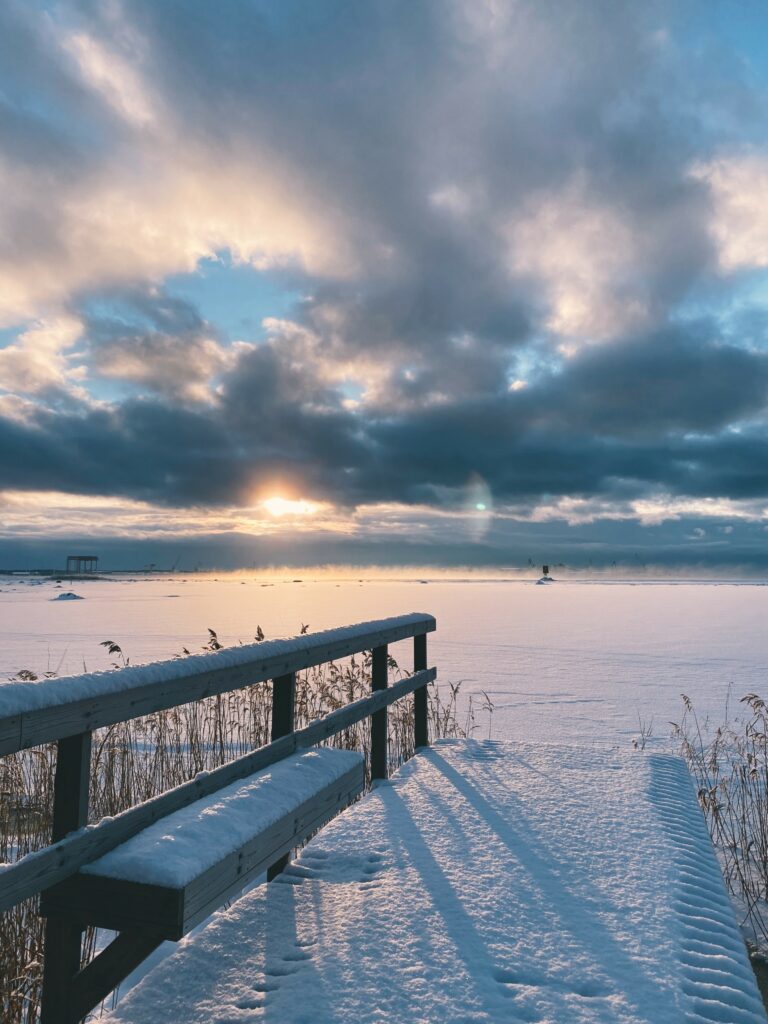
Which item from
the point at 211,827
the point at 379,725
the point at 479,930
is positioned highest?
the point at 211,827

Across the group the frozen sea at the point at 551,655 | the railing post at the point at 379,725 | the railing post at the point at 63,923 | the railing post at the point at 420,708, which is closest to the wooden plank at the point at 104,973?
the railing post at the point at 63,923

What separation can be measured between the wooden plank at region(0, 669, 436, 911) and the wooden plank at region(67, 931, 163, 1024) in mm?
330

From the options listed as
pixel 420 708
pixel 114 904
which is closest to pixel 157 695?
pixel 114 904

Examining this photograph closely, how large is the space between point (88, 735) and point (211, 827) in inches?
25.4

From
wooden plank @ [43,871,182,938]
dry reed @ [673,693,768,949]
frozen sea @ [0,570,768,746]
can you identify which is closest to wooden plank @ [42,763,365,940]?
wooden plank @ [43,871,182,938]

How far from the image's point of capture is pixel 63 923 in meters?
2.42

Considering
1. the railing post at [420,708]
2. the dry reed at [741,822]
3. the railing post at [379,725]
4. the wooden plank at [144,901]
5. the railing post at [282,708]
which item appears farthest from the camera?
the railing post at [420,708]

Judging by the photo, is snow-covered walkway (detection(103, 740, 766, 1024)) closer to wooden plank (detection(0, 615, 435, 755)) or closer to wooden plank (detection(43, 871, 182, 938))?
wooden plank (detection(43, 871, 182, 938))

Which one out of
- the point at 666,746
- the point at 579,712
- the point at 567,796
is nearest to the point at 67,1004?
the point at 567,796

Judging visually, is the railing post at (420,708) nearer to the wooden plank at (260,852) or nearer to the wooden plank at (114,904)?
the wooden plank at (260,852)

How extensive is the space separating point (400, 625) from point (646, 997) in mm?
3601

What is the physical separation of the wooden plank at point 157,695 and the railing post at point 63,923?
11cm

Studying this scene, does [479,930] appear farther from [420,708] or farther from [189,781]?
[420,708]

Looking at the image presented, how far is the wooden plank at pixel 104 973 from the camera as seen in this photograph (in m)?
2.41
